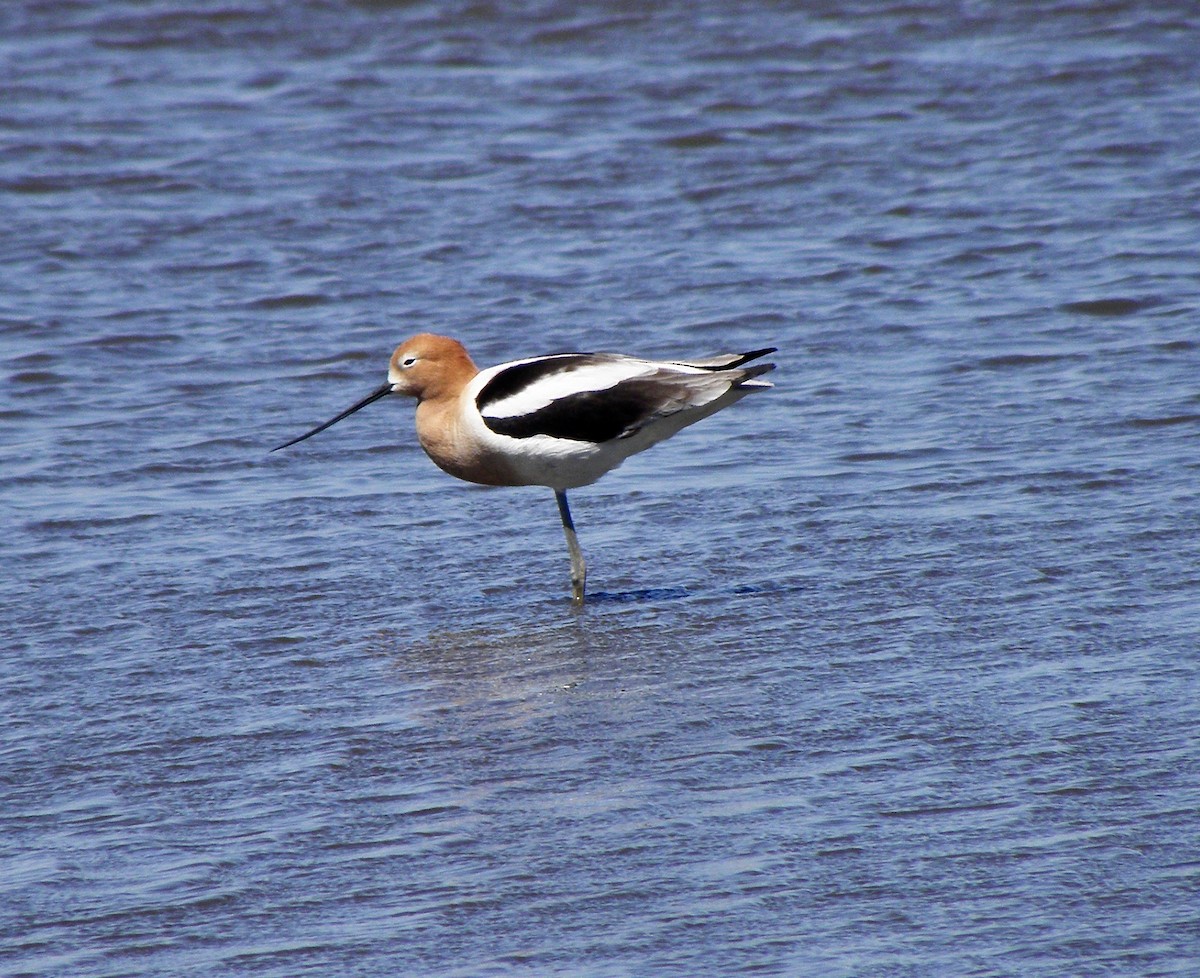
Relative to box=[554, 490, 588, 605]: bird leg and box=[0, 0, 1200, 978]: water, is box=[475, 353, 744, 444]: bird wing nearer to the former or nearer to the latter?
box=[554, 490, 588, 605]: bird leg

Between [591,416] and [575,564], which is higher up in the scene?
[591,416]

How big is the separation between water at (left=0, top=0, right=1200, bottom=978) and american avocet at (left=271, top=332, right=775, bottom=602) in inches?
16.6

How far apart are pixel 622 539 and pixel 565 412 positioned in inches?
33.5

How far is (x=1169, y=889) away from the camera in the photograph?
4141 mm

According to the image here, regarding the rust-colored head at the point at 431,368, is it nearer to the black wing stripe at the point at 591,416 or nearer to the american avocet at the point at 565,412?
the american avocet at the point at 565,412

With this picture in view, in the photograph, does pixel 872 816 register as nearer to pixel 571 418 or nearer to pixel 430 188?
pixel 571 418

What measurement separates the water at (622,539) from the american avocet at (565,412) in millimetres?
422

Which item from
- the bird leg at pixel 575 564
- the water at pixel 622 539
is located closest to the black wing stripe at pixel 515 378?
the bird leg at pixel 575 564

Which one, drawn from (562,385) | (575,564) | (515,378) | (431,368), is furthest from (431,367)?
(575,564)

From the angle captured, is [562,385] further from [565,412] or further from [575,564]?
[575,564]

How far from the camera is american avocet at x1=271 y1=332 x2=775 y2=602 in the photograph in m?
6.64

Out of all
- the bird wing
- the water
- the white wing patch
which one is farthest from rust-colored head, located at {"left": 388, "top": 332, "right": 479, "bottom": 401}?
the water

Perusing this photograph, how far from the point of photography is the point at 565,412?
663cm

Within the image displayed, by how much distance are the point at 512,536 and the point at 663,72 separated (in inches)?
350
